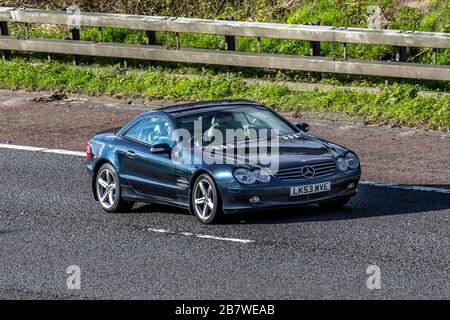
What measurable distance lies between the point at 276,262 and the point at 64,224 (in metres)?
3.26

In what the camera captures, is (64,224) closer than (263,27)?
Yes

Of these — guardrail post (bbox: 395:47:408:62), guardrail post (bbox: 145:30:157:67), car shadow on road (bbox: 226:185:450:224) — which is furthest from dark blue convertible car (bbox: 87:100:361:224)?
guardrail post (bbox: 145:30:157:67)

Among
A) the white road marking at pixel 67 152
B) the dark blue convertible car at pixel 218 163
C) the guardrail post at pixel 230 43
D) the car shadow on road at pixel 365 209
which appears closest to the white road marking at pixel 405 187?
the car shadow on road at pixel 365 209

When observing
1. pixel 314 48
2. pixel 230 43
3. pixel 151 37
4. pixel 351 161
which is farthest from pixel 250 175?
pixel 151 37

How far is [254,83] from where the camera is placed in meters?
21.6

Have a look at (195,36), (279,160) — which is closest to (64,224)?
(279,160)

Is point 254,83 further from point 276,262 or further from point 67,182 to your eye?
point 276,262

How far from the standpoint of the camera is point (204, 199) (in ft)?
48.2

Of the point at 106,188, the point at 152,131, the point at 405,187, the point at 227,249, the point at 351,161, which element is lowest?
the point at 405,187

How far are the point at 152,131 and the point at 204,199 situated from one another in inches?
62.4

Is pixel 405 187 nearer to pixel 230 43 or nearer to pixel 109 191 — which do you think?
pixel 109 191

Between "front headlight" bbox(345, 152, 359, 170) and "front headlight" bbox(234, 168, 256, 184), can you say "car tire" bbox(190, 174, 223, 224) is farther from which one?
"front headlight" bbox(345, 152, 359, 170)

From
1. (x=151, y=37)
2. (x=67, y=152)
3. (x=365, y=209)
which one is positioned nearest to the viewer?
(x=365, y=209)

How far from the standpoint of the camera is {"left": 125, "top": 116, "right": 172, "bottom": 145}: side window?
15.6 metres
